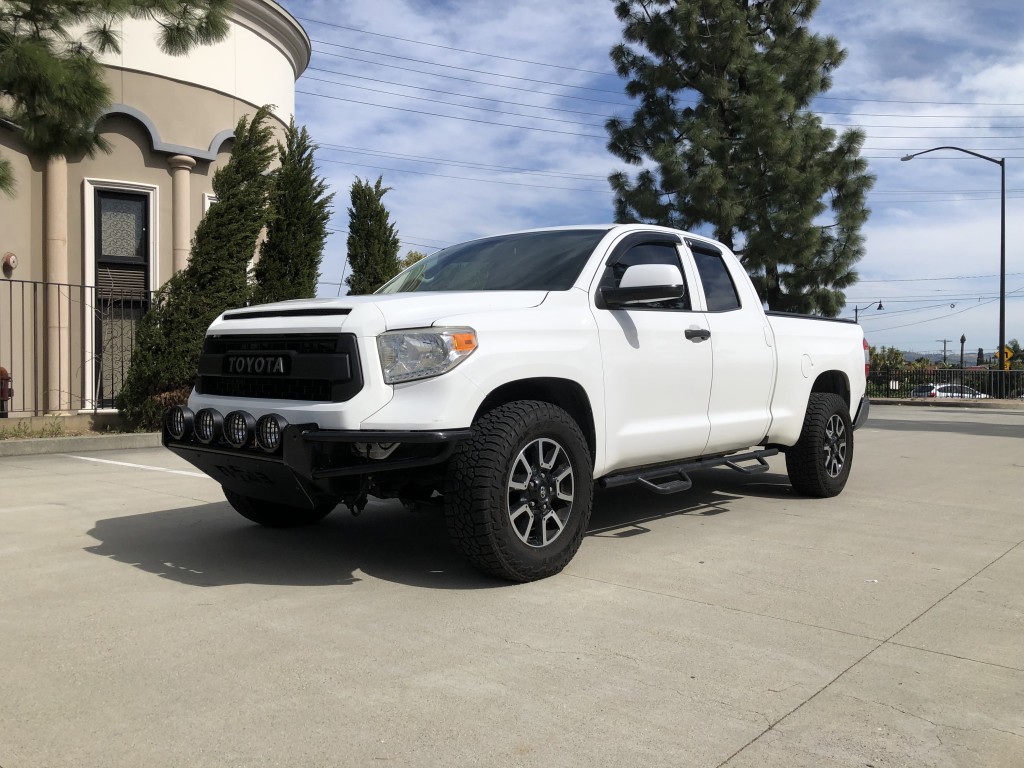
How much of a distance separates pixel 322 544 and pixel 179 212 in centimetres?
1091

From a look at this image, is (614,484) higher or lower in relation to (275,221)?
lower

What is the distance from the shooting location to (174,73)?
48.4 ft

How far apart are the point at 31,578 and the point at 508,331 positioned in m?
2.76

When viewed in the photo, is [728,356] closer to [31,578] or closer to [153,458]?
[31,578]

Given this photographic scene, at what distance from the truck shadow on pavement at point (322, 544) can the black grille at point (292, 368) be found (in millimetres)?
944

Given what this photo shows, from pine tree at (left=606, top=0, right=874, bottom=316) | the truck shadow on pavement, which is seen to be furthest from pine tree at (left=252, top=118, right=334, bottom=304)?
pine tree at (left=606, top=0, right=874, bottom=316)

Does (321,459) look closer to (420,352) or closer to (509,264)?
(420,352)

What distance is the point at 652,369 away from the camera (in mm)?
5344

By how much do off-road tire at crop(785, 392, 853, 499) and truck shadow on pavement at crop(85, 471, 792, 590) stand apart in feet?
1.98

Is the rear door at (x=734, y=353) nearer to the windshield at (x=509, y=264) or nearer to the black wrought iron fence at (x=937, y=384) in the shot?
the windshield at (x=509, y=264)

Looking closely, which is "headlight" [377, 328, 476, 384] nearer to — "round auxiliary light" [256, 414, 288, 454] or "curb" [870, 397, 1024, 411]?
"round auxiliary light" [256, 414, 288, 454]

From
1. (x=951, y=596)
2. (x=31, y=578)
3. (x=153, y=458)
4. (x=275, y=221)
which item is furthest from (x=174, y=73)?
(x=951, y=596)

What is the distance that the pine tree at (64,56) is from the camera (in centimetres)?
937

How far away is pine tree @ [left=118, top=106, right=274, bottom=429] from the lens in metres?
11.9
